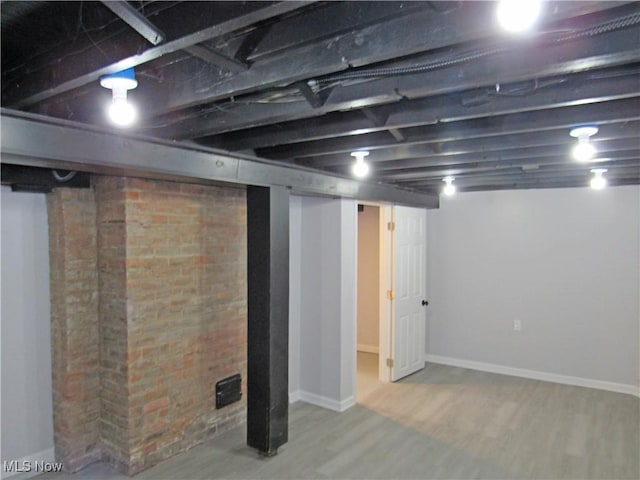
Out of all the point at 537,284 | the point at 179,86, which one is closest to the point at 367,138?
the point at 179,86

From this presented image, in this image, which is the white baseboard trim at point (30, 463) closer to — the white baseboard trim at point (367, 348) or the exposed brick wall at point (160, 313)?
the exposed brick wall at point (160, 313)

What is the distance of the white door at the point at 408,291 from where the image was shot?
5277 mm

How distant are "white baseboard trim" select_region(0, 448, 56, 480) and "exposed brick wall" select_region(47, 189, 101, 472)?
0.05 metres

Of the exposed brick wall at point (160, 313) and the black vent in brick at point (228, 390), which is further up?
the exposed brick wall at point (160, 313)

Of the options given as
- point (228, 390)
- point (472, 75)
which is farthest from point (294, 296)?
point (472, 75)

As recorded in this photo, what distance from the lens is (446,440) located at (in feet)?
12.4

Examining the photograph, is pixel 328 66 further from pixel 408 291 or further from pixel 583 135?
pixel 408 291

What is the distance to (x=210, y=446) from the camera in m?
3.61

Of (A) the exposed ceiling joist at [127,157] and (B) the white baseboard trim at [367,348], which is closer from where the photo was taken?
(A) the exposed ceiling joist at [127,157]

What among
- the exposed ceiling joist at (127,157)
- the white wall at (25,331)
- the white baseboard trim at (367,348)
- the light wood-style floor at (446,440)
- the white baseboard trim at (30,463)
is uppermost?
the exposed ceiling joist at (127,157)

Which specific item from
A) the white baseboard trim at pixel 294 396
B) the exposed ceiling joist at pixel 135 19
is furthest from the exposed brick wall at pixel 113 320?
the exposed ceiling joist at pixel 135 19

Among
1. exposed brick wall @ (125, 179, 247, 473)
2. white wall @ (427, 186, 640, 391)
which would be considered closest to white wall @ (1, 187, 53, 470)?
exposed brick wall @ (125, 179, 247, 473)

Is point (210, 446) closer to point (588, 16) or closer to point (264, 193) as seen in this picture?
point (264, 193)

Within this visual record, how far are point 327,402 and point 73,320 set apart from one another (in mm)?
2419
